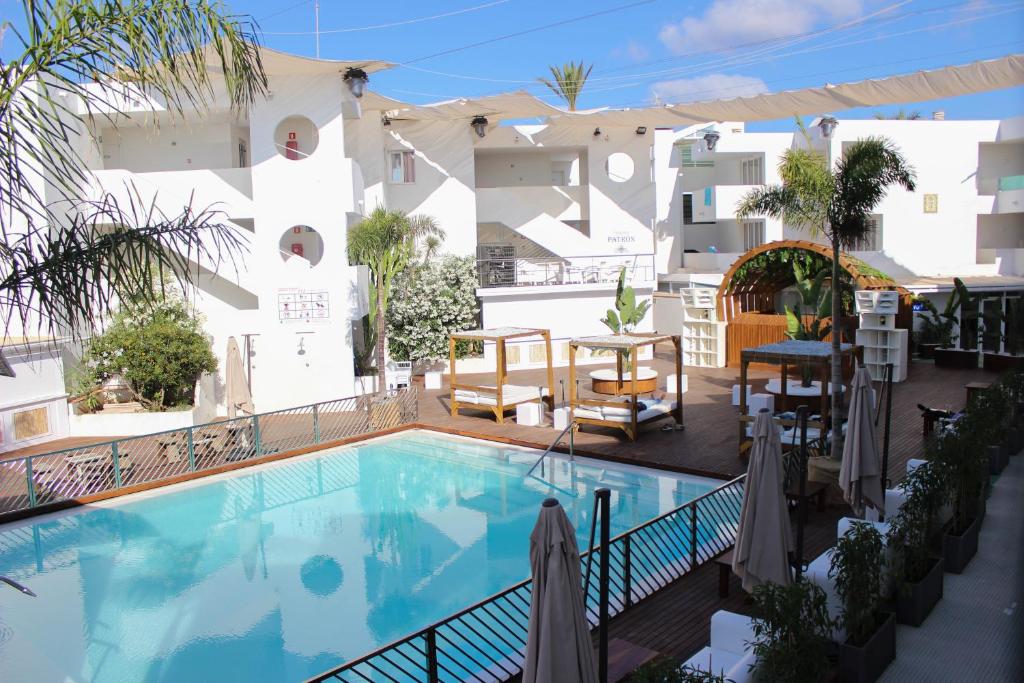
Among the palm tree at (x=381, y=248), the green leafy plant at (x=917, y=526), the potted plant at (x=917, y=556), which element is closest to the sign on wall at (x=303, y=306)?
the palm tree at (x=381, y=248)

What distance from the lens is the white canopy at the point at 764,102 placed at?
1706 centimetres

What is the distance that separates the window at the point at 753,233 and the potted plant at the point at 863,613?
96.3 feet

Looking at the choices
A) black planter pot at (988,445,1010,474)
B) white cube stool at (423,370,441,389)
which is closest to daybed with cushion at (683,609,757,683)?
black planter pot at (988,445,1010,474)

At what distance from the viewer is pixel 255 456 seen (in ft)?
50.8

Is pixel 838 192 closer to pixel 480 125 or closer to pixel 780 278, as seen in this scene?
pixel 780 278

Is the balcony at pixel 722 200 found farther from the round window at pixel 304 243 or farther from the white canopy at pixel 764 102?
the round window at pixel 304 243

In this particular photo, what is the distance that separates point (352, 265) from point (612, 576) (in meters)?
13.5

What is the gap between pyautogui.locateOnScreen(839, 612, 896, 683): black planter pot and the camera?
19.6 ft

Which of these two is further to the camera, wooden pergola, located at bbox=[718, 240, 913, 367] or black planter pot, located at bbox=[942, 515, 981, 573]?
wooden pergola, located at bbox=[718, 240, 913, 367]

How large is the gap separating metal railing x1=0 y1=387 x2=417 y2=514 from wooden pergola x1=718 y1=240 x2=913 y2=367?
10374mm

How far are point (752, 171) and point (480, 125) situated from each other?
15624mm

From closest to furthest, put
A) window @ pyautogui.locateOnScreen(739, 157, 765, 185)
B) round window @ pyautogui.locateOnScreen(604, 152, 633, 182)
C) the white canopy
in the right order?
the white canopy
round window @ pyautogui.locateOnScreen(604, 152, 633, 182)
window @ pyautogui.locateOnScreen(739, 157, 765, 185)

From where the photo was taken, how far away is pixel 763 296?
2498cm

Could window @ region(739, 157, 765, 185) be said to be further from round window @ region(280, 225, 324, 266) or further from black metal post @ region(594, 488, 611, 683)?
black metal post @ region(594, 488, 611, 683)
